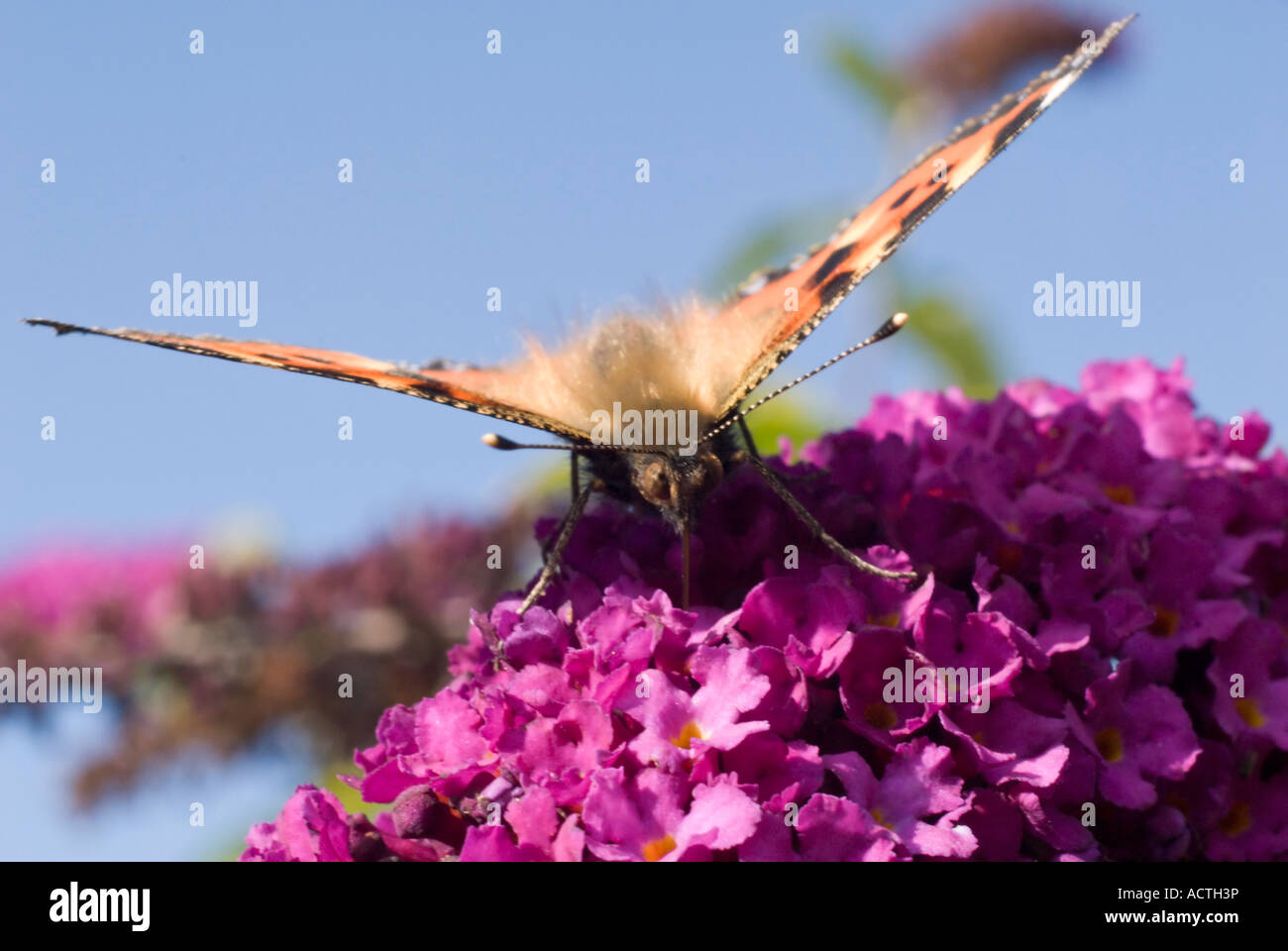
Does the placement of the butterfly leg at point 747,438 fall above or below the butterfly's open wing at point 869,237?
below

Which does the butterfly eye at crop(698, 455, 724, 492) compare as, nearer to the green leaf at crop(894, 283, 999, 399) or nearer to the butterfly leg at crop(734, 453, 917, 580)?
the butterfly leg at crop(734, 453, 917, 580)

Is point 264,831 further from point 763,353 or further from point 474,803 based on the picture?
point 763,353

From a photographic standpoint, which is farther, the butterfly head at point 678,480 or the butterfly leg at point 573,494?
the butterfly leg at point 573,494

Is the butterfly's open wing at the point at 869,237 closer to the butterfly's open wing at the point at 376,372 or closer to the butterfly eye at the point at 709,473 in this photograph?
the butterfly eye at the point at 709,473

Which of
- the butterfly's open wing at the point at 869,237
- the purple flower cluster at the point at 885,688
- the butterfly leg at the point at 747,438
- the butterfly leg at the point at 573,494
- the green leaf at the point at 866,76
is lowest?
the purple flower cluster at the point at 885,688

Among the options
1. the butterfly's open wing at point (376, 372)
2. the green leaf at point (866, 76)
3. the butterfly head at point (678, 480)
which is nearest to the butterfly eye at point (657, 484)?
the butterfly head at point (678, 480)

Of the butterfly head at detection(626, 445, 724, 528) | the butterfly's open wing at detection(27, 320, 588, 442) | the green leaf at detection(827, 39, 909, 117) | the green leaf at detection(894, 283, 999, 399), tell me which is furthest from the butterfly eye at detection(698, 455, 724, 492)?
the green leaf at detection(827, 39, 909, 117)
